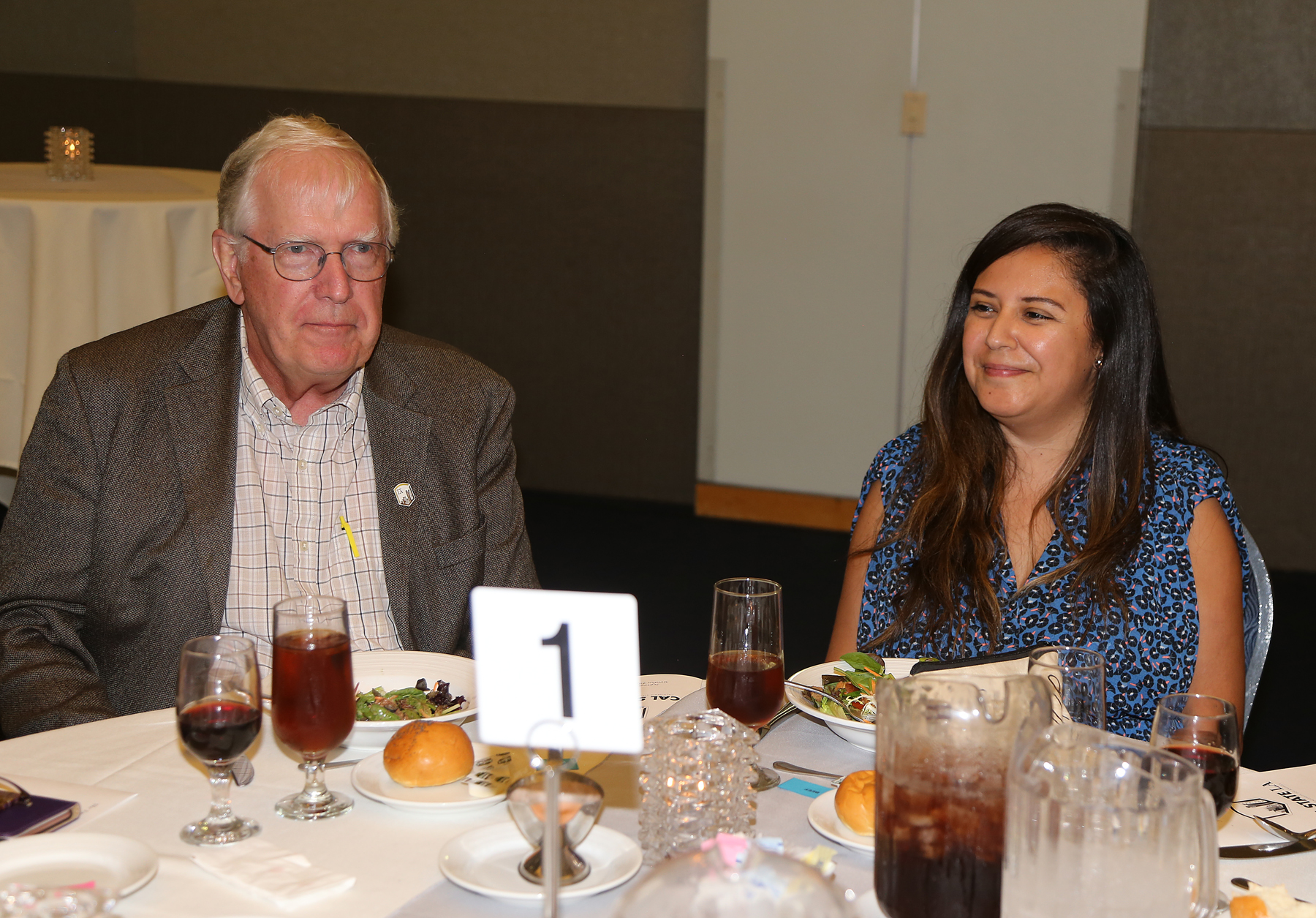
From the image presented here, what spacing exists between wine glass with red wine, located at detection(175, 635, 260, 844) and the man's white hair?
0.99 metres

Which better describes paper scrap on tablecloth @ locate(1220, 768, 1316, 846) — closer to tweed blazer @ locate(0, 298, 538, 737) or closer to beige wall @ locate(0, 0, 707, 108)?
tweed blazer @ locate(0, 298, 538, 737)

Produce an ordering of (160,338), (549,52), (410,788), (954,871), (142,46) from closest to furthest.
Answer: (954,871) → (410,788) → (160,338) → (549,52) → (142,46)

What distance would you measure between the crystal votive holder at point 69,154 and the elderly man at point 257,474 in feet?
8.10

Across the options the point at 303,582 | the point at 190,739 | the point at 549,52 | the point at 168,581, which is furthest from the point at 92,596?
the point at 549,52

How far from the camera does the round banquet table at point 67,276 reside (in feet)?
12.1

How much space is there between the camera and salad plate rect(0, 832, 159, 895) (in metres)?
1.13

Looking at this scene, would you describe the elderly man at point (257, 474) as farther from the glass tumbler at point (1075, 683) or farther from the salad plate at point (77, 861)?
the glass tumbler at point (1075, 683)

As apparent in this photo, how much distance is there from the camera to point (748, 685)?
1361mm

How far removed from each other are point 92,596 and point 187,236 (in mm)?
2262

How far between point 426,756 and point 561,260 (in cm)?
484

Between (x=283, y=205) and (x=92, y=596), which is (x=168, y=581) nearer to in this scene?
(x=92, y=596)

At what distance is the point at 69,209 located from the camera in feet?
12.1

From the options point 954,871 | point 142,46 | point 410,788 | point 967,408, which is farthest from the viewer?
point 142,46

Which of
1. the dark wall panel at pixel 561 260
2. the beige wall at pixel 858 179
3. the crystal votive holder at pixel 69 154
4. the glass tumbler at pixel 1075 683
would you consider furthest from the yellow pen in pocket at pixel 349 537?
the dark wall panel at pixel 561 260
